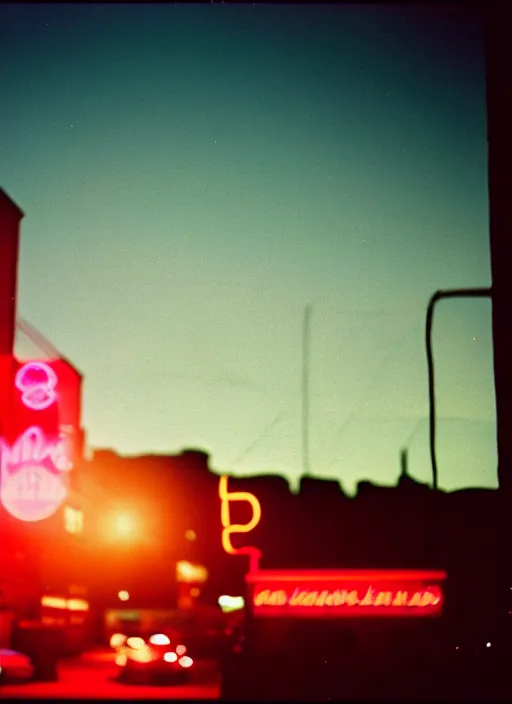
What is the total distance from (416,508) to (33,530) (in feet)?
54.2

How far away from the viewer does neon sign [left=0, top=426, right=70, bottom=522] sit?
22.6 metres

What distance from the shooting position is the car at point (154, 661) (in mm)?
25172

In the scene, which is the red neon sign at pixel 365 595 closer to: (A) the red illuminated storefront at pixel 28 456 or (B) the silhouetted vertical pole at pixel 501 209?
(A) the red illuminated storefront at pixel 28 456

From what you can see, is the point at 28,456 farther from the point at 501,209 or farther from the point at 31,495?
the point at 501,209

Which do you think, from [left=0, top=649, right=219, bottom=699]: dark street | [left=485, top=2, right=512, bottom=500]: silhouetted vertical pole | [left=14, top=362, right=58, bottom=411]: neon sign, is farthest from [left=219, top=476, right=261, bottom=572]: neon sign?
[left=485, top=2, right=512, bottom=500]: silhouetted vertical pole

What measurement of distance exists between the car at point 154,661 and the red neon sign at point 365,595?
5.05 meters

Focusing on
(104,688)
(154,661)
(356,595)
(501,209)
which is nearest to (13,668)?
(104,688)

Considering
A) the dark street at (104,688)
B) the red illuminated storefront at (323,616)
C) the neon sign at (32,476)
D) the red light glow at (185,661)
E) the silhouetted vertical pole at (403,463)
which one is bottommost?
the dark street at (104,688)

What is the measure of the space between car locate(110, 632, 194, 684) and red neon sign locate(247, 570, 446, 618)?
505cm

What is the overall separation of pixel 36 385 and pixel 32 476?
2.55 meters

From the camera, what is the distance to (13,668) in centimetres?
2402

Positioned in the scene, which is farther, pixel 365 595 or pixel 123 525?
pixel 123 525

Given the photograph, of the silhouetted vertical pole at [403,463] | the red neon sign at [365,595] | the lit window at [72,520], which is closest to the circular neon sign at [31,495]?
the red neon sign at [365,595]

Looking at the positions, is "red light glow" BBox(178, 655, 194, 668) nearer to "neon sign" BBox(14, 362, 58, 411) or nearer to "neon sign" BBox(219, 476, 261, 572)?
"neon sign" BBox(219, 476, 261, 572)
